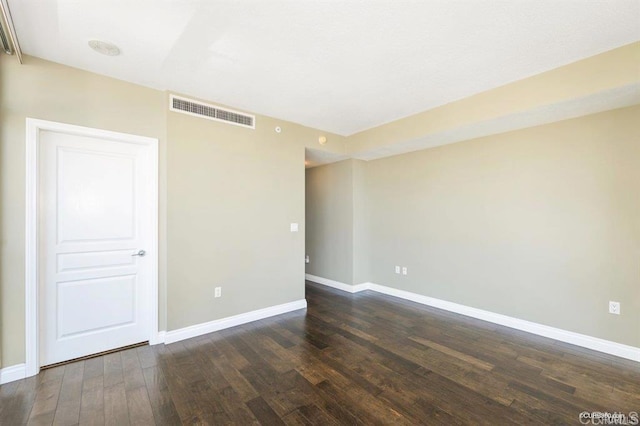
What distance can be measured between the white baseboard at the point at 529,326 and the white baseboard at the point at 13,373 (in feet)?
13.3

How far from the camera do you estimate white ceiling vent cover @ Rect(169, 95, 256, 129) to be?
10.3ft

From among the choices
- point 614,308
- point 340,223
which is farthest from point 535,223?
point 340,223

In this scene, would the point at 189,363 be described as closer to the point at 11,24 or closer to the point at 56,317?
the point at 56,317

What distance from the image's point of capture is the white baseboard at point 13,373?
2.29m

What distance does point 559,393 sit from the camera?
7.17 ft

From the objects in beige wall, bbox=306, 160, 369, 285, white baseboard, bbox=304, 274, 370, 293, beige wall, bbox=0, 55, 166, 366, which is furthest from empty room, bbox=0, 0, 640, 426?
beige wall, bbox=306, 160, 369, 285

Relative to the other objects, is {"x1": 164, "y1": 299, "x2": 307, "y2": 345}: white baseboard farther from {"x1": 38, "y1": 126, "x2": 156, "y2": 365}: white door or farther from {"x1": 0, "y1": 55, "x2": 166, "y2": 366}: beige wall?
{"x1": 0, "y1": 55, "x2": 166, "y2": 366}: beige wall

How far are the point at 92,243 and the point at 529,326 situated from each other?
16.3ft

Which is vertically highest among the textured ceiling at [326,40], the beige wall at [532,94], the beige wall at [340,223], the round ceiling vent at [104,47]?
the round ceiling vent at [104,47]

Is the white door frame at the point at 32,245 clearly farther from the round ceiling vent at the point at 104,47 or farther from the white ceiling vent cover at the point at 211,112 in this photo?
the white ceiling vent cover at the point at 211,112

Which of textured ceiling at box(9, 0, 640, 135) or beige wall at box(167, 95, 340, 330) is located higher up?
textured ceiling at box(9, 0, 640, 135)

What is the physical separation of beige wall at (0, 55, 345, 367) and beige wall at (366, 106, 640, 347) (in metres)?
1.89

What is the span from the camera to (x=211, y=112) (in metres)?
3.34

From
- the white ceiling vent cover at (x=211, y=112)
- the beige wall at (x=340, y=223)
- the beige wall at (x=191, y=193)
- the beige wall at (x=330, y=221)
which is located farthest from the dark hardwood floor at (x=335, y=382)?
the white ceiling vent cover at (x=211, y=112)
